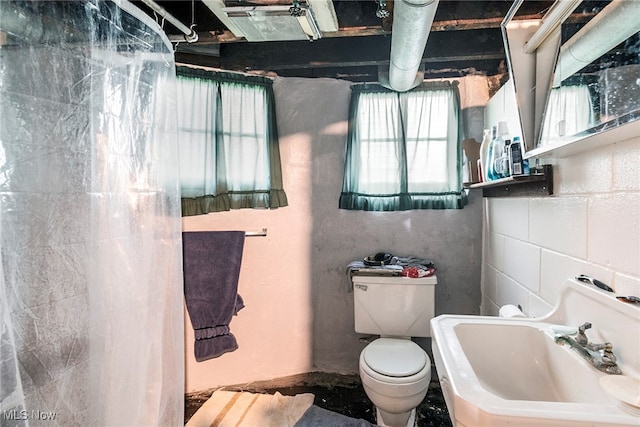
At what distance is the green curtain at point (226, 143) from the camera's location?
1.96m

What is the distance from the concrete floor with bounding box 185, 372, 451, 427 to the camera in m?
1.90

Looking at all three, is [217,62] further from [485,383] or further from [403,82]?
[485,383]

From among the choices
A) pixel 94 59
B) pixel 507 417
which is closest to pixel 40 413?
pixel 94 59

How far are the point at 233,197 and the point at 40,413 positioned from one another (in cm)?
135

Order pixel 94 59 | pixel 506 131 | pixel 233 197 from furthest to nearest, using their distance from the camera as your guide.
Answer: pixel 233 197, pixel 506 131, pixel 94 59

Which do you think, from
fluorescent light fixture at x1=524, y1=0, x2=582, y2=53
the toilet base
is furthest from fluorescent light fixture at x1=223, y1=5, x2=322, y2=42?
the toilet base

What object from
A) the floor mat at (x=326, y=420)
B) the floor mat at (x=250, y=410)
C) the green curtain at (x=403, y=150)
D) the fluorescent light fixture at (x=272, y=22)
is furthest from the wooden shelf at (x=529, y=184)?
the floor mat at (x=250, y=410)

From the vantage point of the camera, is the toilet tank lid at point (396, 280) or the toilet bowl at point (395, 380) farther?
the toilet tank lid at point (396, 280)

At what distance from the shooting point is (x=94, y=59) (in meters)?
1.05

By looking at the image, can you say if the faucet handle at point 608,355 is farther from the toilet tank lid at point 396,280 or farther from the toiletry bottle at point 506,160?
the toilet tank lid at point 396,280

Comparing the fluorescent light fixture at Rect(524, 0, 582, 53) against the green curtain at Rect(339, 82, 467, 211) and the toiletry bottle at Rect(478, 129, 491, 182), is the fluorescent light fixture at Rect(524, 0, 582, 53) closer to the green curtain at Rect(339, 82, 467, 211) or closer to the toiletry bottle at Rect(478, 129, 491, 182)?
the toiletry bottle at Rect(478, 129, 491, 182)

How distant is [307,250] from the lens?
2197 mm

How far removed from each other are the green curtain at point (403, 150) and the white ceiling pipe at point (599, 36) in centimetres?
103

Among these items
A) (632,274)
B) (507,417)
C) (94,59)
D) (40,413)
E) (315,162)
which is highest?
(94,59)
